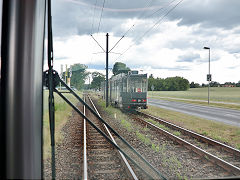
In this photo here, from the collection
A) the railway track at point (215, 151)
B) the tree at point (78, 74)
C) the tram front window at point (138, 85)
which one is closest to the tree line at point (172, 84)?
the tree at point (78, 74)

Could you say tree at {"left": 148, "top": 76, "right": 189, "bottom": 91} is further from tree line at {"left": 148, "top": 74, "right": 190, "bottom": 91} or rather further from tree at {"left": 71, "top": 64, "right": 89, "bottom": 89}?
tree at {"left": 71, "top": 64, "right": 89, "bottom": 89}

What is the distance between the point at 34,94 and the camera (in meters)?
1.06

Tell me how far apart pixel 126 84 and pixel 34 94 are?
14548mm

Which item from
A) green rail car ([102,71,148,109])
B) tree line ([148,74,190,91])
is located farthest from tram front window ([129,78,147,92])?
tree line ([148,74,190,91])

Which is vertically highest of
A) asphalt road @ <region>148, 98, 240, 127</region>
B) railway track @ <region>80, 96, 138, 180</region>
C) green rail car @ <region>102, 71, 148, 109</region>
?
green rail car @ <region>102, 71, 148, 109</region>

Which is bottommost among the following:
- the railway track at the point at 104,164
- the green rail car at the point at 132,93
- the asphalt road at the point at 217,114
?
the asphalt road at the point at 217,114

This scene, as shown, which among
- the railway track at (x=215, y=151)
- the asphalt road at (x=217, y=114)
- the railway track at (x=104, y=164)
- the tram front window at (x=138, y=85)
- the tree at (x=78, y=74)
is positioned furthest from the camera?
the tram front window at (x=138, y=85)

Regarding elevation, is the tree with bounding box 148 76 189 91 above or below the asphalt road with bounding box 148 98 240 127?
above

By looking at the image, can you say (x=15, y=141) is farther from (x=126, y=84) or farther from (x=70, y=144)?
(x=126, y=84)

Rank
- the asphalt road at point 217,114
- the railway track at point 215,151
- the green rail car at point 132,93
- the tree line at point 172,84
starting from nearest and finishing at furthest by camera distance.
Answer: the tree line at point 172,84 < the railway track at point 215,151 < the asphalt road at point 217,114 < the green rail car at point 132,93

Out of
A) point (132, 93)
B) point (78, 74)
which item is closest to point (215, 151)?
point (78, 74)

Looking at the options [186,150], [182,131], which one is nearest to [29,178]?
[186,150]

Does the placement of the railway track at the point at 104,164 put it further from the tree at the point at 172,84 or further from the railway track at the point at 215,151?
the railway track at the point at 215,151

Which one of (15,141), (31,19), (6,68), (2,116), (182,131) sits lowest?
(182,131)
